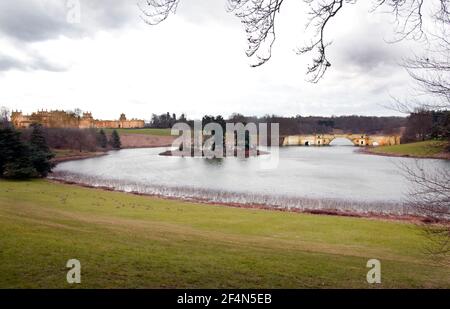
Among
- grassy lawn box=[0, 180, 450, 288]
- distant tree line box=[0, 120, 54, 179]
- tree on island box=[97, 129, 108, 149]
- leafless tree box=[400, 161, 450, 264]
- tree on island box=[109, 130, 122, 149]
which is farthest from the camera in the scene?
tree on island box=[109, 130, 122, 149]

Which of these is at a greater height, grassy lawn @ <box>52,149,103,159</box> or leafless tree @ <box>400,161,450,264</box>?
leafless tree @ <box>400,161,450,264</box>

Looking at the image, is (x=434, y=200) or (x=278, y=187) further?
(x=278, y=187)

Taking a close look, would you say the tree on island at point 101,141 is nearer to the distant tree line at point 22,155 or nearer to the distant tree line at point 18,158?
the distant tree line at point 22,155

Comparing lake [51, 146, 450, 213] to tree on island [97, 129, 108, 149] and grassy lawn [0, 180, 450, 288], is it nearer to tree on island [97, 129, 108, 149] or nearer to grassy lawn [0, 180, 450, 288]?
grassy lawn [0, 180, 450, 288]

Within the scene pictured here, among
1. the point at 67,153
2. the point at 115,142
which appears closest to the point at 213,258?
the point at 67,153

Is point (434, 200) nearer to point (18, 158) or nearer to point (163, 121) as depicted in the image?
point (18, 158)

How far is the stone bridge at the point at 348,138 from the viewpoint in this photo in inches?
4560

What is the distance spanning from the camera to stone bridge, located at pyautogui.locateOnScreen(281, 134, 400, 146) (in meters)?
116

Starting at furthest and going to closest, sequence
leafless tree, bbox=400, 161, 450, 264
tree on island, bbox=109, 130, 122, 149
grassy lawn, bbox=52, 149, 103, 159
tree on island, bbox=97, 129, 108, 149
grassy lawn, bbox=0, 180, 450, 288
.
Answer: tree on island, bbox=109, 130, 122, 149, tree on island, bbox=97, 129, 108, 149, grassy lawn, bbox=52, 149, 103, 159, leafless tree, bbox=400, 161, 450, 264, grassy lawn, bbox=0, 180, 450, 288

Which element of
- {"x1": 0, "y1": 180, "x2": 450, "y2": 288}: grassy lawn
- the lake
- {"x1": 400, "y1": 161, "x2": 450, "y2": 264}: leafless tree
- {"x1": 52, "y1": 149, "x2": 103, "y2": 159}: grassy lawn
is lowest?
the lake

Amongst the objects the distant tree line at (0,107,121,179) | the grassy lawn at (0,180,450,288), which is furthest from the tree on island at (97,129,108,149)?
the grassy lawn at (0,180,450,288)

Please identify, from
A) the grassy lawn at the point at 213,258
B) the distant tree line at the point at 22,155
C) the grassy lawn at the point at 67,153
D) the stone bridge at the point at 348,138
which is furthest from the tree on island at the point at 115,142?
the grassy lawn at the point at 213,258

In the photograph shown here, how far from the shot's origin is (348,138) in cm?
13225
